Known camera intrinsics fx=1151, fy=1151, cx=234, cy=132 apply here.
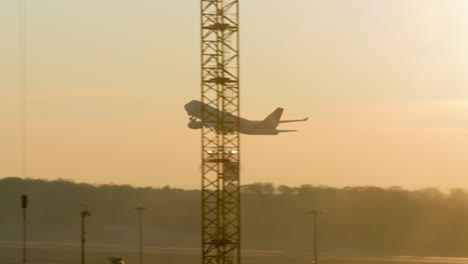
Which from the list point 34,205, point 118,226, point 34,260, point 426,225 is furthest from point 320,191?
point 34,260

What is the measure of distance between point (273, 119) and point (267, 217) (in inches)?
2186

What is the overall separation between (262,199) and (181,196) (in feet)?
44.6

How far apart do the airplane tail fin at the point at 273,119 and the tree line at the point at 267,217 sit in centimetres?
2757

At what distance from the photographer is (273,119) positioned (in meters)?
128

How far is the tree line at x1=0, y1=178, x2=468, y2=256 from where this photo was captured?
531 feet

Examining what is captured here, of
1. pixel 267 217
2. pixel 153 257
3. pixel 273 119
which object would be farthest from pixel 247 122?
pixel 267 217

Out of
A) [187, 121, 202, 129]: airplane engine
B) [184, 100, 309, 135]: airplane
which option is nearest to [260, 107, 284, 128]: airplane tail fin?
[184, 100, 309, 135]: airplane

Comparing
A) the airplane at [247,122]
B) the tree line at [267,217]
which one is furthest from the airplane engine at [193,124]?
the tree line at [267,217]

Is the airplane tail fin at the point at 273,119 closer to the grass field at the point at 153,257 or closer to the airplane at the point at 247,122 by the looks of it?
the airplane at the point at 247,122

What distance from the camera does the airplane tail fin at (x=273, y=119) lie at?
124988 mm

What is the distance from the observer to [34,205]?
190375 millimetres

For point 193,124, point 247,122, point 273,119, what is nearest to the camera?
point 193,124

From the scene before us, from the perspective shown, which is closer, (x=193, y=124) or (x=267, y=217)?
(x=193, y=124)

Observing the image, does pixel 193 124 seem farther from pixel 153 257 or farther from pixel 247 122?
pixel 153 257
